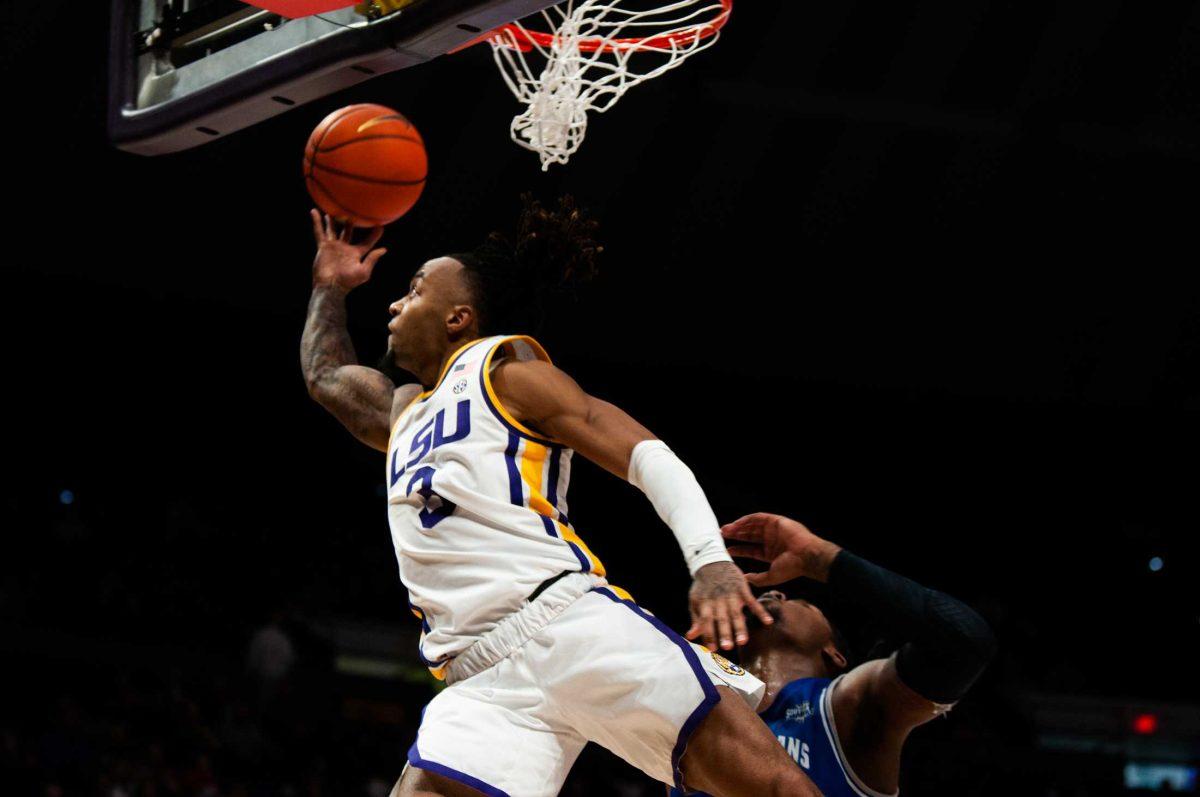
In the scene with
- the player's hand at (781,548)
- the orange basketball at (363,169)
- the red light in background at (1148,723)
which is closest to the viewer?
the player's hand at (781,548)

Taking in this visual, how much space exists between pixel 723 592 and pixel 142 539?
31.5 feet

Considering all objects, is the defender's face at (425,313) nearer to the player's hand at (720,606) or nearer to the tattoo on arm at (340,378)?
the tattoo on arm at (340,378)

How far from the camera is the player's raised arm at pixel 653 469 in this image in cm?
271

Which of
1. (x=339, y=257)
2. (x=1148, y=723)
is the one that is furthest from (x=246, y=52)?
(x=1148, y=723)

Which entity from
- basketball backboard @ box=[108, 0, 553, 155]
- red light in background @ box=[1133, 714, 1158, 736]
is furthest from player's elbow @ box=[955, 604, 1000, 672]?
red light in background @ box=[1133, 714, 1158, 736]

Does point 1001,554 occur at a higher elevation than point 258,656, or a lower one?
higher

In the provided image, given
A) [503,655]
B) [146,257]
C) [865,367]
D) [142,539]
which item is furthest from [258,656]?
[503,655]

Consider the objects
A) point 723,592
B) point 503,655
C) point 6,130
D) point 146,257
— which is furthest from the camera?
point 146,257

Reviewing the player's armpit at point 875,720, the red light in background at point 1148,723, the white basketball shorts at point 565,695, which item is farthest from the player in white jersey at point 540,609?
the red light in background at point 1148,723

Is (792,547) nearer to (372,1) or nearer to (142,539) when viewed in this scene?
(372,1)

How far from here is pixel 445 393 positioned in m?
3.27

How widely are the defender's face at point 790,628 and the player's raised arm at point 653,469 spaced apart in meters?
1.02

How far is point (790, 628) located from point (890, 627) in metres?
0.59

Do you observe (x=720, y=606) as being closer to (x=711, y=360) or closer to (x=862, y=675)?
(x=862, y=675)
